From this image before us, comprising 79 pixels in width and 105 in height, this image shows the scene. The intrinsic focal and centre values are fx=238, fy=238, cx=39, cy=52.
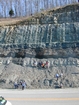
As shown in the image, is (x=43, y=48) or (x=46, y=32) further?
(x=46, y=32)

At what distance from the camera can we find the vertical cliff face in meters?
33.8

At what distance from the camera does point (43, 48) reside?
109 ft

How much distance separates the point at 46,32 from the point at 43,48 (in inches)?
137

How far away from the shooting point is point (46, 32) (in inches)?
1399

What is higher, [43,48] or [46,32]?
[46,32]

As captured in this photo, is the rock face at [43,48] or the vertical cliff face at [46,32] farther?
the vertical cliff face at [46,32]

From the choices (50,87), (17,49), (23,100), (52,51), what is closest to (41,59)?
(52,51)

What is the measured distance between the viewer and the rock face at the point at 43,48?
2856cm

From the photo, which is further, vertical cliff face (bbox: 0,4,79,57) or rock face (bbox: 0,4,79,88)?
vertical cliff face (bbox: 0,4,79,57)

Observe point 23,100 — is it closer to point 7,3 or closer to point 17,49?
point 17,49

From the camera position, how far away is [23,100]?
17688 mm

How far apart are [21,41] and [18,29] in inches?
108

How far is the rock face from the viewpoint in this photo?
28.6m

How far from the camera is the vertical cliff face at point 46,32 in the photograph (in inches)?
1332
